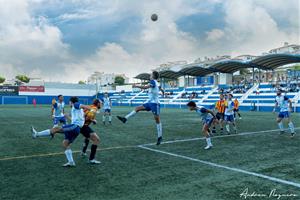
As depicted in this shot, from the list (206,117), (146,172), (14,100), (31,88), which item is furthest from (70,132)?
(31,88)

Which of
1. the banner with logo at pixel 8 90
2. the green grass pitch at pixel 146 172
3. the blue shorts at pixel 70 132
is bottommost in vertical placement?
the green grass pitch at pixel 146 172

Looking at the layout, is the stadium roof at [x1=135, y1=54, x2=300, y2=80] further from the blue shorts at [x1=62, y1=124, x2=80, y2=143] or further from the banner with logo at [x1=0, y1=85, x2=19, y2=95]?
the blue shorts at [x1=62, y1=124, x2=80, y2=143]

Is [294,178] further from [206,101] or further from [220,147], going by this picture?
[206,101]

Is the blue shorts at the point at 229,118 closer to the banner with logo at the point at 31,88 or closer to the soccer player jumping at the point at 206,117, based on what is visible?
the soccer player jumping at the point at 206,117

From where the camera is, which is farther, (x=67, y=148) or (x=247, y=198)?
(x=67, y=148)

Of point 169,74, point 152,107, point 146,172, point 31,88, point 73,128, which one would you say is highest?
point 169,74

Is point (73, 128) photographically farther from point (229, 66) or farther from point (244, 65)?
point (229, 66)

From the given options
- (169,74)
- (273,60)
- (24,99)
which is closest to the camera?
(273,60)

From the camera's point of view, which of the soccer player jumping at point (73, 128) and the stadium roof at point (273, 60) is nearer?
the soccer player jumping at point (73, 128)

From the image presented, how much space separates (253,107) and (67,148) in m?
34.1

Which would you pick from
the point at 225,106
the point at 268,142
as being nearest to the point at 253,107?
the point at 225,106

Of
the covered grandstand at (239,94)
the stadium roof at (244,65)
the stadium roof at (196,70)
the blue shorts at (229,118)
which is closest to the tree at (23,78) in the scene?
the covered grandstand at (239,94)

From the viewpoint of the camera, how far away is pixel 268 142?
11.4 metres

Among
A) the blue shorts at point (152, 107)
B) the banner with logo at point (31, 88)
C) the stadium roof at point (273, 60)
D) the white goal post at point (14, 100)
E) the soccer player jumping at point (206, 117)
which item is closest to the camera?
the soccer player jumping at point (206, 117)
